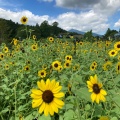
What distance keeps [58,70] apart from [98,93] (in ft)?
7.34

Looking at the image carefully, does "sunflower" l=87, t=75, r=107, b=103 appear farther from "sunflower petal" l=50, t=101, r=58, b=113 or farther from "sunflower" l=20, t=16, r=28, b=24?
"sunflower" l=20, t=16, r=28, b=24

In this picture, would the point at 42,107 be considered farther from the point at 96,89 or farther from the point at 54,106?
the point at 96,89

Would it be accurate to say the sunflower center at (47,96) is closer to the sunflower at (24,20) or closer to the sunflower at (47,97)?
the sunflower at (47,97)

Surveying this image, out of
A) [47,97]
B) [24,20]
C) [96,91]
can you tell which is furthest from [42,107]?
[24,20]

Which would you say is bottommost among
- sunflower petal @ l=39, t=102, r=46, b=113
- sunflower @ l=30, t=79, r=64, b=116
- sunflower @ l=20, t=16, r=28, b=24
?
sunflower petal @ l=39, t=102, r=46, b=113

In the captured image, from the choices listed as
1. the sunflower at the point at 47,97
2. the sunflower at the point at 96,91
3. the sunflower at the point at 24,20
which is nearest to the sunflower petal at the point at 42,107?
the sunflower at the point at 47,97

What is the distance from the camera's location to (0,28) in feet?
85.0

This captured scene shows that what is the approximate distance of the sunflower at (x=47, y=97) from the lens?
1.44 meters

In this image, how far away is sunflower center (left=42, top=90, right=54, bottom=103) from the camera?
1461 mm

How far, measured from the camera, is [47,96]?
1.47 metres

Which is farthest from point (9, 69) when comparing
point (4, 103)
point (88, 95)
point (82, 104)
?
point (88, 95)

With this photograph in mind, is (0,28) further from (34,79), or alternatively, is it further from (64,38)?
(34,79)

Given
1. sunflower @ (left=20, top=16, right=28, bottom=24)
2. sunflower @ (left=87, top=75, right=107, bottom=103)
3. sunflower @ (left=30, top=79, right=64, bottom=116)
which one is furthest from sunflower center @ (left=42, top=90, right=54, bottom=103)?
sunflower @ (left=20, top=16, right=28, bottom=24)

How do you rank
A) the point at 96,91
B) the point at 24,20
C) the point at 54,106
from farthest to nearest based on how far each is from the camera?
the point at 24,20
the point at 96,91
the point at 54,106
